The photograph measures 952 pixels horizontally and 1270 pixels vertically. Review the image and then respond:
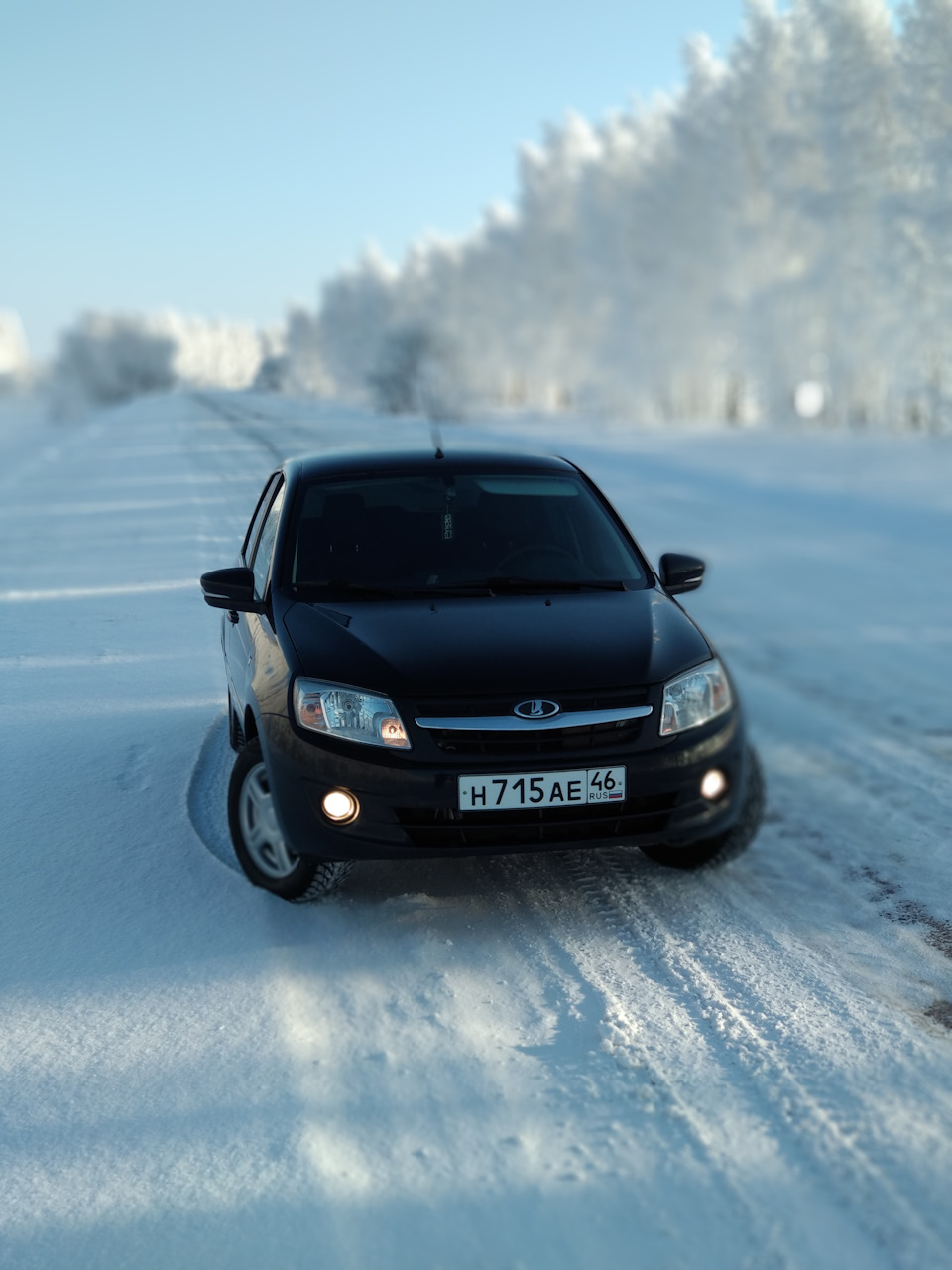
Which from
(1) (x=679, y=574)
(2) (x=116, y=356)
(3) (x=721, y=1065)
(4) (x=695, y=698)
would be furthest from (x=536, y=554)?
(2) (x=116, y=356)

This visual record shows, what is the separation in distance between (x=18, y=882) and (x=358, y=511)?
190 cm

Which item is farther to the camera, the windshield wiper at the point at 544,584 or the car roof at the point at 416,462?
the car roof at the point at 416,462

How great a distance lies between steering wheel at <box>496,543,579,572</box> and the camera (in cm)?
484

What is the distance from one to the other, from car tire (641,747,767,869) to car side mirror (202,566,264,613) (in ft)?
5.72

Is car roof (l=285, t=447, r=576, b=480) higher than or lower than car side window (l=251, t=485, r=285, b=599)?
higher

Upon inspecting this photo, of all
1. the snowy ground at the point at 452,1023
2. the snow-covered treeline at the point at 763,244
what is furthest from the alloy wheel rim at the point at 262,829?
the snow-covered treeline at the point at 763,244

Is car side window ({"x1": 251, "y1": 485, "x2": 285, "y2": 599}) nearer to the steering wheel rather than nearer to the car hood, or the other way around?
the car hood

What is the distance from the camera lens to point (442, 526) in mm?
4934

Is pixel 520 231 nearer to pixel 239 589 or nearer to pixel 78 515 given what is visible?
pixel 78 515

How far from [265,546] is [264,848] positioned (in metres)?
1.59

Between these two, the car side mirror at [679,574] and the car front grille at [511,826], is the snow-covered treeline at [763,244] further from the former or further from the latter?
the car front grille at [511,826]

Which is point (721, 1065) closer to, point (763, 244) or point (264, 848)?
point (264, 848)

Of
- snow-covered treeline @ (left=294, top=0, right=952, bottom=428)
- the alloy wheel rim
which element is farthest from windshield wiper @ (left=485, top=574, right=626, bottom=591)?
snow-covered treeline @ (left=294, top=0, right=952, bottom=428)

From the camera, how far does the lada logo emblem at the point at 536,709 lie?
149 inches
